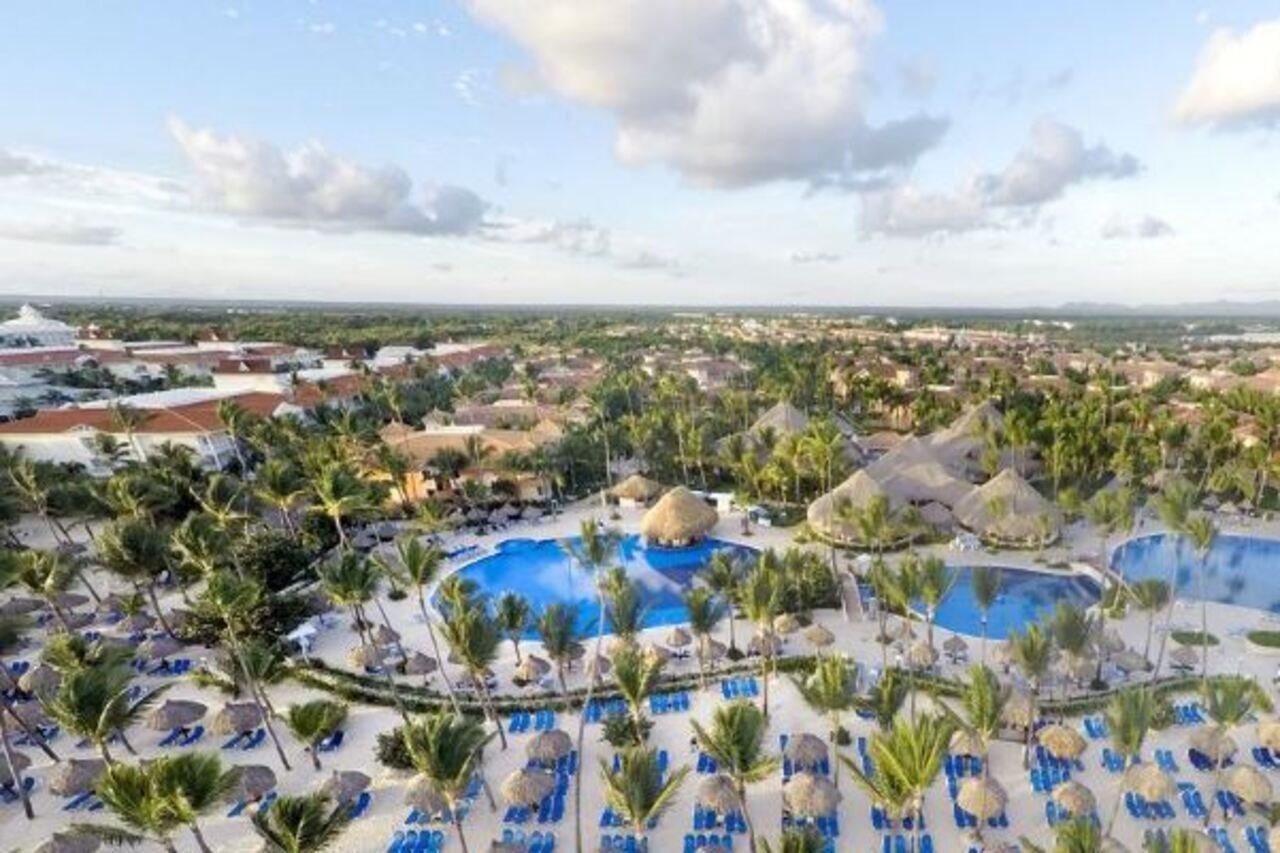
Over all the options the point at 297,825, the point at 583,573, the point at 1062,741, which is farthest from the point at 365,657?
the point at 1062,741

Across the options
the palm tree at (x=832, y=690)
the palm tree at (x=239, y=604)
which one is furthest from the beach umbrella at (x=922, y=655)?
the palm tree at (x=239, y=604)

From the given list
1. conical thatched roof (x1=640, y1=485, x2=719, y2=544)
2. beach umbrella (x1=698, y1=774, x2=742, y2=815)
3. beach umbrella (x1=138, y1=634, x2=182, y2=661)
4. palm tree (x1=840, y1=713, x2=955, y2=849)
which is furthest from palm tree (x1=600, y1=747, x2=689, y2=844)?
conical thatched roof (x1=640, y1=485, x2=719, y2=544)

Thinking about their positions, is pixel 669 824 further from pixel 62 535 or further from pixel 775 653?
pixel 62 535

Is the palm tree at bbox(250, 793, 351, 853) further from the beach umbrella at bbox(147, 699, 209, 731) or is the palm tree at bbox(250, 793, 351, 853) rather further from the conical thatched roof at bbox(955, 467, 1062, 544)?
the conical thatched roof at bbox(955, 467, 1062, 544)

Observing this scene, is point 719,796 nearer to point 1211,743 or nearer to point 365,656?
point 1211,743

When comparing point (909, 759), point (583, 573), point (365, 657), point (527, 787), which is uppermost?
point (909, 759)
